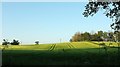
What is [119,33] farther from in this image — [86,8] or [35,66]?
[35,66]

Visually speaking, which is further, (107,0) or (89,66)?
(107,0)

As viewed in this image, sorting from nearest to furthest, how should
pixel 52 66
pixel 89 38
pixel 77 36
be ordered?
A: pixel 52 66 → pixel 89 38 → pixel 77 36

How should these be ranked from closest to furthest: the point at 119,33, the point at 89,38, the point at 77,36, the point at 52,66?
the point at 52,66, the point at 119,33, the point at 89,38, the point at 77,36

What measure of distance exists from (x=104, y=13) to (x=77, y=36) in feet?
453

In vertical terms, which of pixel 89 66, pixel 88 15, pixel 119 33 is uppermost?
pixel 88 15

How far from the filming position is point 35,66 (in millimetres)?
17281

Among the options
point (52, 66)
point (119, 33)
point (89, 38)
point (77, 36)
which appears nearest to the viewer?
point (52, 66)

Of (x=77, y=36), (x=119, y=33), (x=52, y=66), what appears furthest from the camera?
(x=77, y=36)

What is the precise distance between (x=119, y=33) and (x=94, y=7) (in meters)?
2.94

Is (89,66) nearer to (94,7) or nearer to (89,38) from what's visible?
(94,7)

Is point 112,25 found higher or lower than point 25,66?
higher

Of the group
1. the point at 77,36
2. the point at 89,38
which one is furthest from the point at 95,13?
the point at 77,36

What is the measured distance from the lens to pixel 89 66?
57.0ft

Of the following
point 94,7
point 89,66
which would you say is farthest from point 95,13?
point 89,66
